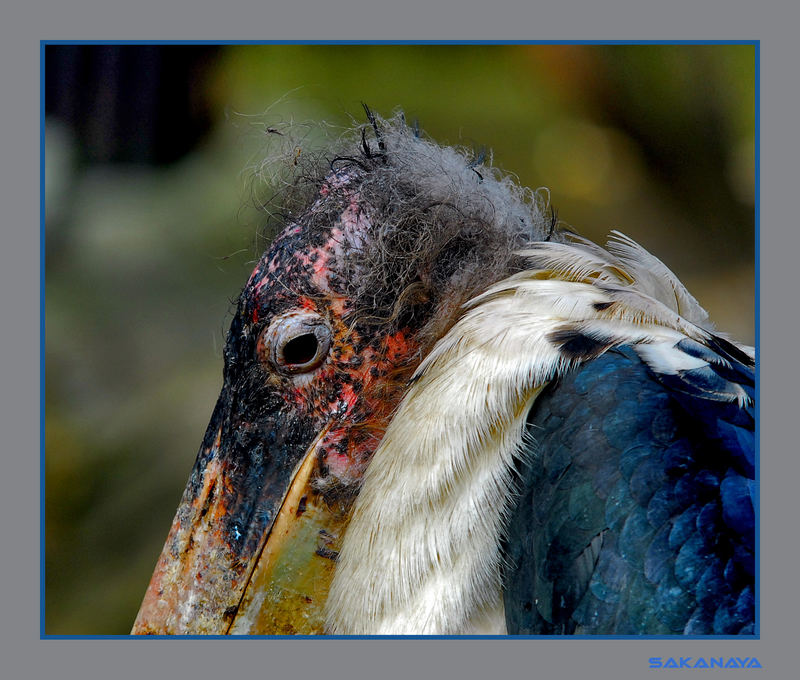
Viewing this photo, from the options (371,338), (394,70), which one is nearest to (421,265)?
(371,338)

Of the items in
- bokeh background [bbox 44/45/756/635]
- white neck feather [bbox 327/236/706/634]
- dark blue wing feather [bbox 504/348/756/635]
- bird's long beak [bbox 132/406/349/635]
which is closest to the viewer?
dark blue wing feather [bbox 504/348/756/635]

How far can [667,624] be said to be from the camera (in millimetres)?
1147

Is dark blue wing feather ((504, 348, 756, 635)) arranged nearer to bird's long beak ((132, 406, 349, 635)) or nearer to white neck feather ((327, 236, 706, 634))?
white neck feather ((327, 236, 706, 634))

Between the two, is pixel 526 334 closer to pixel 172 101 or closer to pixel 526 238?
pixel 526 238

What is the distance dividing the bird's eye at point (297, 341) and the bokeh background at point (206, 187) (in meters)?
0.46

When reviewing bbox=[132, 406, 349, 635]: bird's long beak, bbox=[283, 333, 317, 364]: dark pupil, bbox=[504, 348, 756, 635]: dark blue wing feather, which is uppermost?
bbox=[283, 333, 317, 364]: dark pupil

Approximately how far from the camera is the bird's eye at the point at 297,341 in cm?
158

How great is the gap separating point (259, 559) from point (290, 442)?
0.23 meters

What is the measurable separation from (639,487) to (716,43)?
1031mm

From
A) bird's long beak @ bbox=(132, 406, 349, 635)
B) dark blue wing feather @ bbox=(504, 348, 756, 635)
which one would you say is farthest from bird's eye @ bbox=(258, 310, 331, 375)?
dark blue wing feather @ bbox=(504, 348, 756, 635)

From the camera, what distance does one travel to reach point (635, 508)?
1.19 metres

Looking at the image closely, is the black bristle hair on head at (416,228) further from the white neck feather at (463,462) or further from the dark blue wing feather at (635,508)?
the dark blue wing feather at (635,508)

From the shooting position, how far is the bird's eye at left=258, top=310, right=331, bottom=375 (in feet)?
5.19

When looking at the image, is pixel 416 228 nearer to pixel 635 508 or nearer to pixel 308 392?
pixel 308 392
